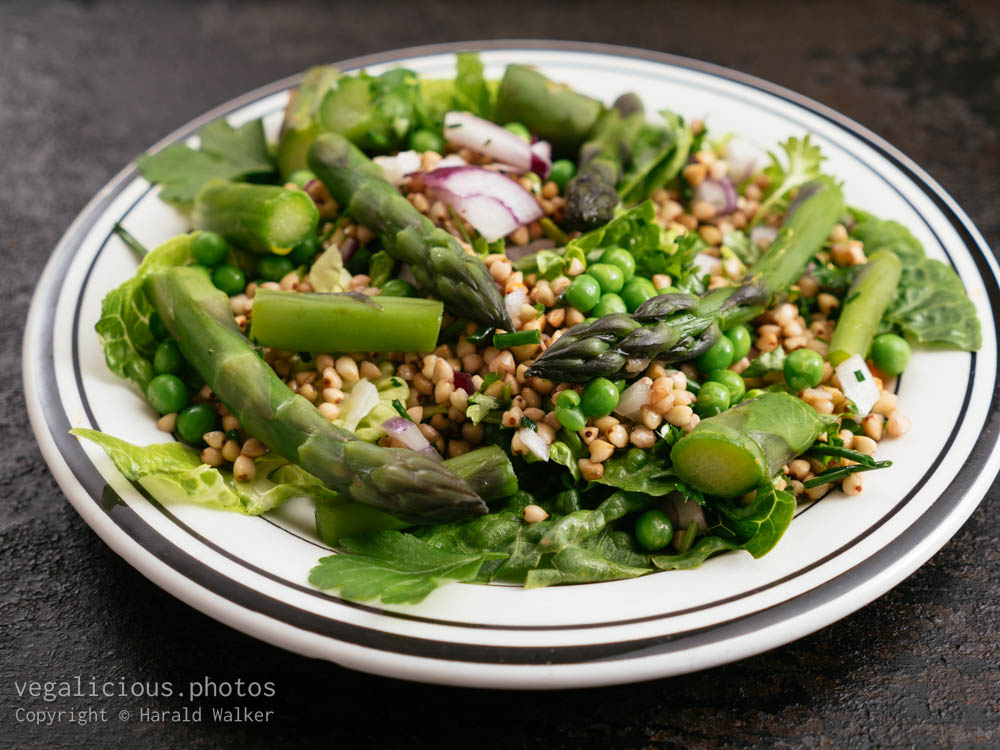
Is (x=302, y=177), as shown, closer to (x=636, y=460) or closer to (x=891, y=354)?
(x=636, y=460)

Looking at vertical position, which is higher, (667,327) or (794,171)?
(794,171)

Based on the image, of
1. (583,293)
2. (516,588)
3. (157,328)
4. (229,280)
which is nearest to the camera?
(516,588)

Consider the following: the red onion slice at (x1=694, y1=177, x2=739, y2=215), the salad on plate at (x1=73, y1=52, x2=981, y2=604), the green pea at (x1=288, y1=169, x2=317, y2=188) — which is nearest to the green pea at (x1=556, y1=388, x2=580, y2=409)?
the salad on plate at (x1=73, y1=52, x2=981, y2=604)

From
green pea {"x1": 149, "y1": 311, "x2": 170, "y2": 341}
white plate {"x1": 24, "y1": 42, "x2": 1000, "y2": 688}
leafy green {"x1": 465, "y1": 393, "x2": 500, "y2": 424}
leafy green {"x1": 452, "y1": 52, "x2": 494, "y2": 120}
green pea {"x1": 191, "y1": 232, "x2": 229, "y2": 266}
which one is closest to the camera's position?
white plate {"x1": 24, "y1": 42, "x2": 1000, "y2": 688}

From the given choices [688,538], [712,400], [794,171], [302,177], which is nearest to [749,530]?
[688,538]

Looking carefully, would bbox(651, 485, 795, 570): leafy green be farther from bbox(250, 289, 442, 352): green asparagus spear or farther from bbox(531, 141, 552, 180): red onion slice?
bbox(531, 141, 552, 180): red onion slice

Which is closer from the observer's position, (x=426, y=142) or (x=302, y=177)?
(x=426, y=142)

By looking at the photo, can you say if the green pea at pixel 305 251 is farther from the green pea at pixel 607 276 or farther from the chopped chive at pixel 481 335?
the green pea at pixel 607 276
